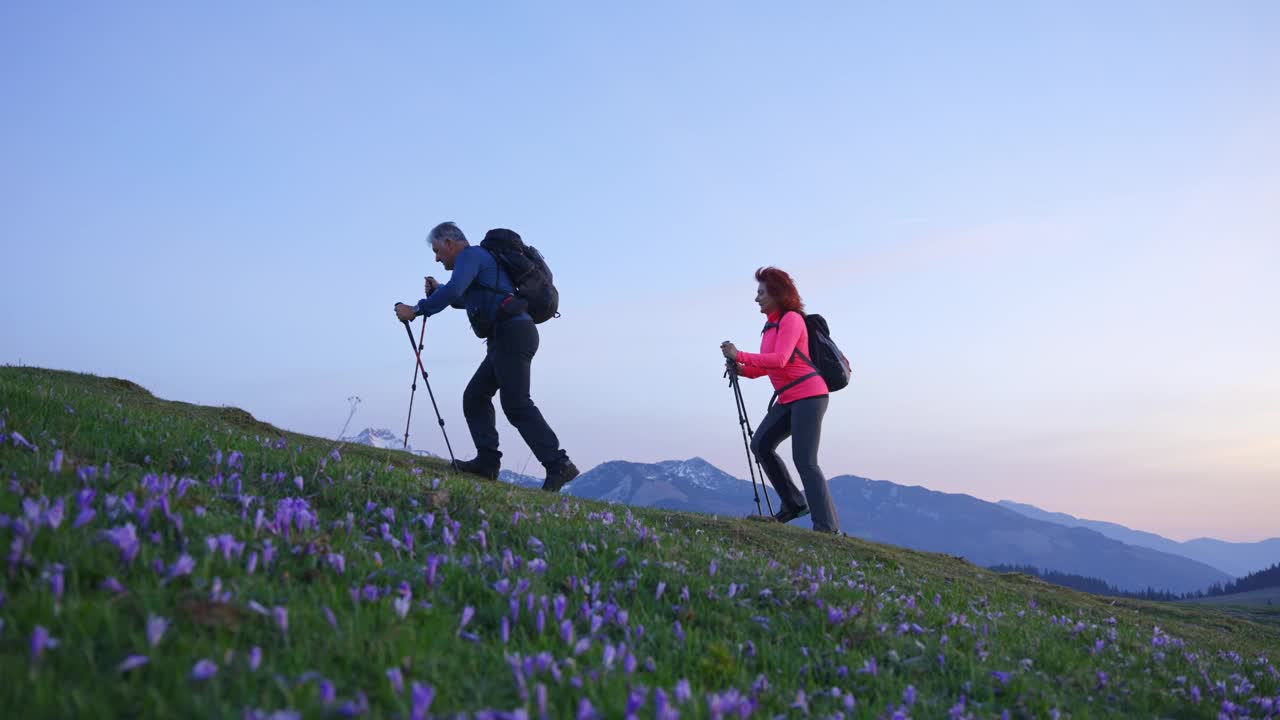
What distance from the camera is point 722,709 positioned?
369 centimetres

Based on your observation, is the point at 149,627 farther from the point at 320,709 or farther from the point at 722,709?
the point at 722,709

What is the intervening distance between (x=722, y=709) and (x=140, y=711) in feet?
7.71

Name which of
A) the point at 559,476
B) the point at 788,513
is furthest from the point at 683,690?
the point at 788,513

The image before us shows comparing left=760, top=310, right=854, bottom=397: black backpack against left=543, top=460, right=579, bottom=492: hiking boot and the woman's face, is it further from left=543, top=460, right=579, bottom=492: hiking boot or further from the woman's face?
left=543, top=460, right=579, bottom=492: hiking boot

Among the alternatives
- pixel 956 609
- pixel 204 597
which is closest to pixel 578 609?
pixel 204 597

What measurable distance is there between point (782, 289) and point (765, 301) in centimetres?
36

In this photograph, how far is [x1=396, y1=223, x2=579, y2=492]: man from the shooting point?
1280 cm

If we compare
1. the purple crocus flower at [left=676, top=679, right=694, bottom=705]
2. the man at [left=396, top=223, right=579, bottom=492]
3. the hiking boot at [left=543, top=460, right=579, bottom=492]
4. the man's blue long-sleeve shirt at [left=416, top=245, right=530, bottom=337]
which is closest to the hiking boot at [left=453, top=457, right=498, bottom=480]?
the man at [left=396, top=223, right=579, bottom=492]

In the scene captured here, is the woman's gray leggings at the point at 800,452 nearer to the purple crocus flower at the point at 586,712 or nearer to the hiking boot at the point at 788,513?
the hiking boot at the point at 788,513

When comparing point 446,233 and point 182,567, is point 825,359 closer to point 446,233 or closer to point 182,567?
point 446,233

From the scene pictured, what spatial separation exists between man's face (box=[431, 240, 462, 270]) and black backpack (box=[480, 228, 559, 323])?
19.2 inches

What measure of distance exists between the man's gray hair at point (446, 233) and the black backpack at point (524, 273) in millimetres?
428

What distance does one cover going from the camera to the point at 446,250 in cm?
1334

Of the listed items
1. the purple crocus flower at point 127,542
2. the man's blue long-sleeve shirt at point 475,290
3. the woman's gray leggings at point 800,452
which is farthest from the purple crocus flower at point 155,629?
the woman's gray leggings at point 800,452
